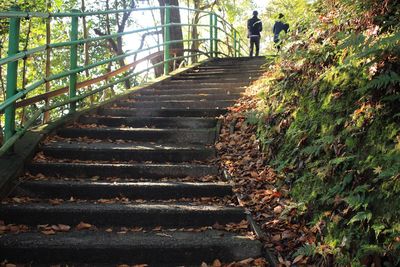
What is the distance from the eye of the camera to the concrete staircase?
9.79ft

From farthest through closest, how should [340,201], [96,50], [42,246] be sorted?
[96,50], [42,246], [340,201]

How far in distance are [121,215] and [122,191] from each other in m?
0.46

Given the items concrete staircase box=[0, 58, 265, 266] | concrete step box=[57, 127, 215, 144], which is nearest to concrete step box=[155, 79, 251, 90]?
concrete staircase box=[0, 58, 265, 266]

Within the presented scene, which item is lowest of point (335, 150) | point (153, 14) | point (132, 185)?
point (132, 185)

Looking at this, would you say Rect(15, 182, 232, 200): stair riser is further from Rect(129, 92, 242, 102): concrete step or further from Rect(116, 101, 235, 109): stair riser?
Rect(129, 92, 242, 102): concrete step

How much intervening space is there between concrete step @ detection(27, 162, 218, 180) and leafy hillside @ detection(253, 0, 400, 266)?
0.86 m

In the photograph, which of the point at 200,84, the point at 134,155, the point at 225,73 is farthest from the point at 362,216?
the point at 225,73

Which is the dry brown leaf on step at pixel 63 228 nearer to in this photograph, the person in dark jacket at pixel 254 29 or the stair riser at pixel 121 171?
the stair riser at pixel 121 171

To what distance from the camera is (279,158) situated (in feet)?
12.9

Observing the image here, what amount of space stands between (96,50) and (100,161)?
14.6 meters

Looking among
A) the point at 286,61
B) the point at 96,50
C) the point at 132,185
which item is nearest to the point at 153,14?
the point at 96,50

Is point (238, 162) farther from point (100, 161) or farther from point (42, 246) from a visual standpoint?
point (42, 246)

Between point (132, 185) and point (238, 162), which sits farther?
point (238, 162)

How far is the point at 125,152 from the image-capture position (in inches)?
177
